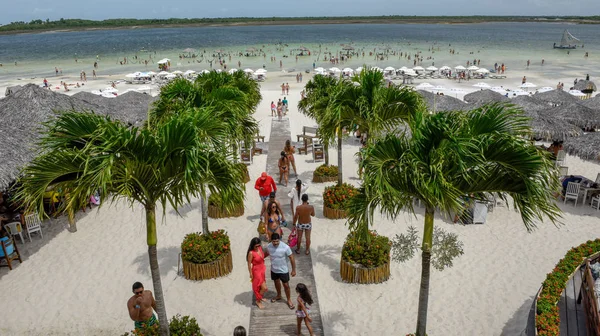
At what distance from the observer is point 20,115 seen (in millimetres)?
12289

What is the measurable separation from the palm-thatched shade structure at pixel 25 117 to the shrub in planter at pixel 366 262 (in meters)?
5.84

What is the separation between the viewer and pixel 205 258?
8.15 metres

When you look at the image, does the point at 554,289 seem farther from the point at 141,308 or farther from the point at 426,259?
the point at 141,308

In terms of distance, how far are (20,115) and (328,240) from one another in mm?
9784

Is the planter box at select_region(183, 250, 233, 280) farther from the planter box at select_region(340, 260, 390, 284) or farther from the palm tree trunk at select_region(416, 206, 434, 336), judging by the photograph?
the palm tree trunk at select_region(416, 206, 434, 336)

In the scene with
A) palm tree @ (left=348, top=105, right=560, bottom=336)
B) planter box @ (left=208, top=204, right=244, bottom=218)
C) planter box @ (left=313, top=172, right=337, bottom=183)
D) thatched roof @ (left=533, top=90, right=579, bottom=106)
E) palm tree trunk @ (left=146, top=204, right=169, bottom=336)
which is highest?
palm tree @ (left=348, top=105, right=560, bottom=336)

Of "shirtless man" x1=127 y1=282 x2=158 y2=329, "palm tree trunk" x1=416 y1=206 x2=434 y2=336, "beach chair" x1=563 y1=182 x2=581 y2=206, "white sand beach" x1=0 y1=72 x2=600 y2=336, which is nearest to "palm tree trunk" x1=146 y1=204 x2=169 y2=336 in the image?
"shirtless man" x1=127 y1=282 x2=158 y2=329

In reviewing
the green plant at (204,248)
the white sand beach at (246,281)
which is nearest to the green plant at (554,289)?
the white sand beach at (246,281)

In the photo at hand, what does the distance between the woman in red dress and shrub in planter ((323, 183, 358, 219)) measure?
158 inches

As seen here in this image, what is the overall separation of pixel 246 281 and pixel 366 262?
2.38m

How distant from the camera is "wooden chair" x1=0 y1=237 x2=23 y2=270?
29.0 ft

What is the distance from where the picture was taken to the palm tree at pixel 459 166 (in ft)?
14.0

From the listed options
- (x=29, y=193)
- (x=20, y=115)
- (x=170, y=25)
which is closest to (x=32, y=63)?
(x=20, y=115)

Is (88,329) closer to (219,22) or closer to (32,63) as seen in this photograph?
(32,63)
